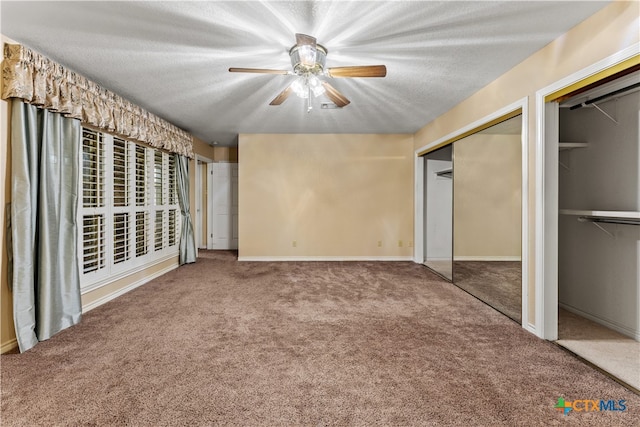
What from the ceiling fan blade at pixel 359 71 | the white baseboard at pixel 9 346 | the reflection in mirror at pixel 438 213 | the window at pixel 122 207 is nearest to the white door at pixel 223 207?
the window at pixel 122 207

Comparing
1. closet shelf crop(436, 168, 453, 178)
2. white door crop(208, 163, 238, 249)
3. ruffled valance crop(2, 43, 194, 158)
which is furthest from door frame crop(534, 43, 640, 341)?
white door crop(208, 163, 238, 249)

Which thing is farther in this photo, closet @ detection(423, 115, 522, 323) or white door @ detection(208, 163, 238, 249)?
white door @ detection(208, 163, 238, 249)

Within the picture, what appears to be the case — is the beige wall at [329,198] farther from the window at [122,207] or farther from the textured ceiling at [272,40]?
the textured ceiling at [272,40]

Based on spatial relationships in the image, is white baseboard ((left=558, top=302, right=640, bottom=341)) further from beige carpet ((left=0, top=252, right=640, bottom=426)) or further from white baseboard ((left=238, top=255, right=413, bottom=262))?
white baseboard ((left=238, top=255, right=413, bottom=262))

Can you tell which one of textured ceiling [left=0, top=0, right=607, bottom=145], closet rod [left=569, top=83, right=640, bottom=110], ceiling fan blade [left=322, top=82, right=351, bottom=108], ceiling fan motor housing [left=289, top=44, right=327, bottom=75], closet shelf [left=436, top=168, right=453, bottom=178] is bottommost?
closet shelf [left=436, top=168, right=453, bottom=178]

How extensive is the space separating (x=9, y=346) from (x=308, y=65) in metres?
3.23

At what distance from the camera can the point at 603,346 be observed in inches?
90.2

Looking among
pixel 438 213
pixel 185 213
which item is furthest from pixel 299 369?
pixel 438 213

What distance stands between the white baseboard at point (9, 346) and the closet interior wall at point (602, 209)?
4945 mm

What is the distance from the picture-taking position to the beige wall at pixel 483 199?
3.52 m

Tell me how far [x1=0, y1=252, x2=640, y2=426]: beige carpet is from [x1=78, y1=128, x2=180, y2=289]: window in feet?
2.12

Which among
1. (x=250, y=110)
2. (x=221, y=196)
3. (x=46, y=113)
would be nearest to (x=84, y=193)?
(x=46, y=113)

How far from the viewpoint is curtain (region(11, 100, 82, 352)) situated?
2240 mm

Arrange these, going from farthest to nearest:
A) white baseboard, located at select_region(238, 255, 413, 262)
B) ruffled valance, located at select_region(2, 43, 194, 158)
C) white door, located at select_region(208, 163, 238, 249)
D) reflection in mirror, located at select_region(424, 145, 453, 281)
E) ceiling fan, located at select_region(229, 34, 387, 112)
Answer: white door, located at select_region(208, 163, 238, 249) < reflection in mirror, located at select_region(424, 145, 453, 281) < white baseboard, located at select_region(238, 255, 413, 262) < ruffled valance, located at select_region(2, 43, 194, 158) < ceiling fan, located at select_region(229, 34, 387, 112)
